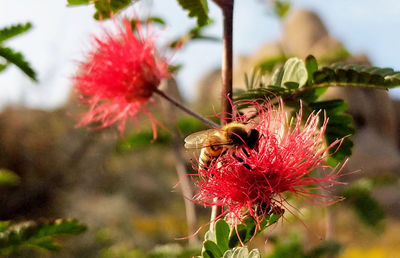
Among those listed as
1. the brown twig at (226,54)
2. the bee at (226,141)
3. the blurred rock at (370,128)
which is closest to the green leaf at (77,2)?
the brown twig at (226,54)

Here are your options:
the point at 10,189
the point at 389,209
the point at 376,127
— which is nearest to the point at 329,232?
the point at 10,189

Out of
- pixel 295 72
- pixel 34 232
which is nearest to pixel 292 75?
pixel 295 72

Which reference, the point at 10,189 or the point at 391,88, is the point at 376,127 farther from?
the point at 391,88

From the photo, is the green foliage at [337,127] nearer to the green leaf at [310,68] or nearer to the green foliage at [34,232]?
the green leaf at [310,68]

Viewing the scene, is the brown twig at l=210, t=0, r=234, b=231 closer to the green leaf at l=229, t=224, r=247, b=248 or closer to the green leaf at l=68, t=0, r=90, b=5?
the green leaf at l=229, t=224, r=247, b=248

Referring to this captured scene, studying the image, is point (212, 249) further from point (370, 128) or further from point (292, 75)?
point (370, 128)


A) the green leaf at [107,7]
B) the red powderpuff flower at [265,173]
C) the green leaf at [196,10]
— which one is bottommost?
the red powderpuff flower at [265,173]
